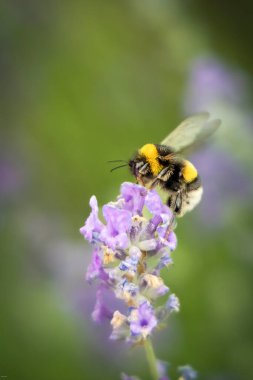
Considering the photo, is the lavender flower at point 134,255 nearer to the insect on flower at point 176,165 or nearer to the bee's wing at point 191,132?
the insect on flower at point 176,165

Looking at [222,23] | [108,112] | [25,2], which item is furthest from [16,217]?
[222,23]

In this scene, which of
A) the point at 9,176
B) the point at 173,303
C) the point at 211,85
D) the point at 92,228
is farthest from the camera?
the point at 9,176

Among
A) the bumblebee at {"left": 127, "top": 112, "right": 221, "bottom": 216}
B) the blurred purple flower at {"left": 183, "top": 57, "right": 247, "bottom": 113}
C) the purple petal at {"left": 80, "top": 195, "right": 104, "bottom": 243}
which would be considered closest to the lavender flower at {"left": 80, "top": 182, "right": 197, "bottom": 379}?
the purple petal at {"left": 80, "top": 195, "right": 104, "bottom": 243}

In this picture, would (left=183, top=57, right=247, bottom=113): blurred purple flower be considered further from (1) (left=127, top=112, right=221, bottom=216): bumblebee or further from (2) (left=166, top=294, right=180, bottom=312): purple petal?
(2) (left=166, top=294, right=180, bottom=312): purple petal

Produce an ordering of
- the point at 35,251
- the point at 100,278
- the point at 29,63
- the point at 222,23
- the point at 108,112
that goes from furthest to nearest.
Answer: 1. the point at 222,23
2. the point at 29,63
3. the point at 108,112
4. the point at 35,251
5. the point at 100,278

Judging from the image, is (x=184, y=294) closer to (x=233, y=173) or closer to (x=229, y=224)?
(x=229, y=224)

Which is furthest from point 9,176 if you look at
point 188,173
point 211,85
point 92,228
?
point 92,228

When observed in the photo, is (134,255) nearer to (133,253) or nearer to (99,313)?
(133,253)
